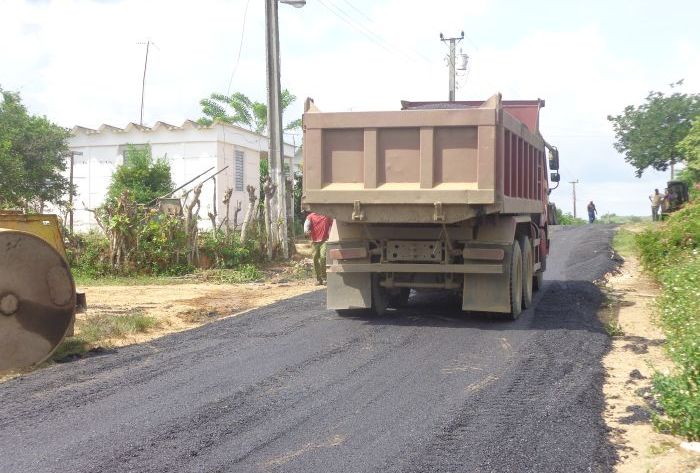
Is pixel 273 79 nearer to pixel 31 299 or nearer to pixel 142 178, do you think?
pixel 142 178

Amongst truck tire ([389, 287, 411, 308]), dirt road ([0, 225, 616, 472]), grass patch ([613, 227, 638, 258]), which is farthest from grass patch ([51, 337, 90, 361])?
grass patch ([613, 227, 638, 258])

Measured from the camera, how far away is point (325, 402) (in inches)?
247

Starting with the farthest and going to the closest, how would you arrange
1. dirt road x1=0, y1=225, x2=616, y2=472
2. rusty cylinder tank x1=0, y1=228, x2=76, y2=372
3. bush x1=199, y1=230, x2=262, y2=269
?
bush x1=199, y1=230, x2=262, y2=269, rusty cylinder tank x1=0, y1=228, x2=76, y2=372, dirt road x1=0, y1=225, x2=616, y2=472

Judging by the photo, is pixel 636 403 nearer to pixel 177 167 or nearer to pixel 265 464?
pixel 265 464

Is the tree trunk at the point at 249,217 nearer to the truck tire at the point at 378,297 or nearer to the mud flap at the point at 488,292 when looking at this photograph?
the truck tire at the point at 378,297

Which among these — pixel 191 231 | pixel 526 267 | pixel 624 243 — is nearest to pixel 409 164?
pixel 526 267

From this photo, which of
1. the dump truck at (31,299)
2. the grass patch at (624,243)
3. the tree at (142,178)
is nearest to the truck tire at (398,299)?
the dump truck at (31,299)

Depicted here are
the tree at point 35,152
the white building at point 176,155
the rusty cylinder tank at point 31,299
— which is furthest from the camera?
the white building at point 176,155

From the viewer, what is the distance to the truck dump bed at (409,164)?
897 centimetres

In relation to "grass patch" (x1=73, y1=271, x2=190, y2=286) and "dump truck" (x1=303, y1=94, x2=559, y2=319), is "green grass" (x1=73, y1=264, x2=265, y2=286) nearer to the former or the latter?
"grass patch" (x1=73, y1=271, x2=190, y2=286)

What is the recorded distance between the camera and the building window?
2583cm

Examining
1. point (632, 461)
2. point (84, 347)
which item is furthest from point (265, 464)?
point (84, 347)

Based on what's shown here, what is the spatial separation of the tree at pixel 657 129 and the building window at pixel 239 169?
25214mm

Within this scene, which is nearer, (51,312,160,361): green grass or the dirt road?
the dirt road
